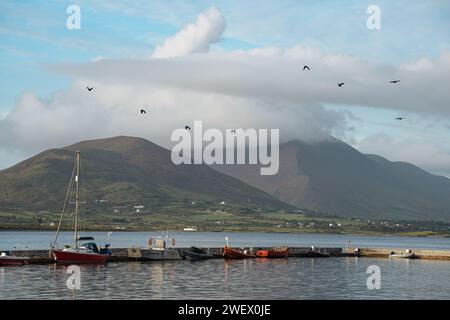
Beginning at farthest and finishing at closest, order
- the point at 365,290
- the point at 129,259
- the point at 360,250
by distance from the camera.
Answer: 1. the point at 360,250
2. the point at 129,259
3. the point at 365,290

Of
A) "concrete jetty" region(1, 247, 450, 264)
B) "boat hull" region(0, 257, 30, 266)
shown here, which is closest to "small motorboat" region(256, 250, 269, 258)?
"concrete jetty" region(1, 247, 450, 264)

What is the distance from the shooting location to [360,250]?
17425cm

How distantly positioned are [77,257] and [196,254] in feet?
93.8

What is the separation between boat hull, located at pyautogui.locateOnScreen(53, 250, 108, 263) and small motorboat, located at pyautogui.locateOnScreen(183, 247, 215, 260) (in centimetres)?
2161

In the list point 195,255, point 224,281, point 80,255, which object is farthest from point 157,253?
point 224,281

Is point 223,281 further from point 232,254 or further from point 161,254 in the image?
point 232,254

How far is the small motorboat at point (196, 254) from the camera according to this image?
144m

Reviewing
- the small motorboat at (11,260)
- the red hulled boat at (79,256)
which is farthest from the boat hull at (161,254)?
the small motorboat at (11,260)

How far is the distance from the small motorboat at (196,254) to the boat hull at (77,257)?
2161cm

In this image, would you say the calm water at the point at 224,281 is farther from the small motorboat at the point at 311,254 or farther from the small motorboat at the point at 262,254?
the small motorboat at the point at 311,254
